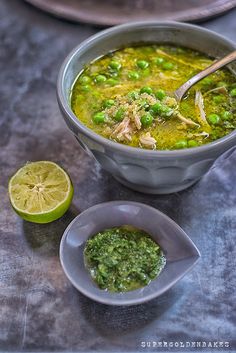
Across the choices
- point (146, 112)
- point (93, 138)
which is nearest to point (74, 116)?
point (93, 138)

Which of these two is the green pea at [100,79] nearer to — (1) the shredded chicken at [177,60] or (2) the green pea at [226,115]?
(1) the shredded chicken at [177,60]

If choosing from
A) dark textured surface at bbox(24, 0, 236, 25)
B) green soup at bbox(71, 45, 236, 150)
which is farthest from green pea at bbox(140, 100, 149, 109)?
dark textured surface at bbox(24, 0, 236, 25)

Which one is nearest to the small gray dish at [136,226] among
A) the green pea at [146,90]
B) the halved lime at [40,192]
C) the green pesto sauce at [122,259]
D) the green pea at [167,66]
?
the green pesto sauce at [122,259]

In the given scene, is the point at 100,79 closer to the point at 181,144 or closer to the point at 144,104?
the point at 144,104

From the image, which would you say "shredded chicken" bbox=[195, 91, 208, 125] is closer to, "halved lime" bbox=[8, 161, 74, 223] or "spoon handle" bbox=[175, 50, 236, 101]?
"spoon handle" bbox=[175, 50, 236, 101]

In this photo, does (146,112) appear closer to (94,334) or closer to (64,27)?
(94,334)

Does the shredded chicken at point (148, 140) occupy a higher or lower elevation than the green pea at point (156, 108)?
lower
